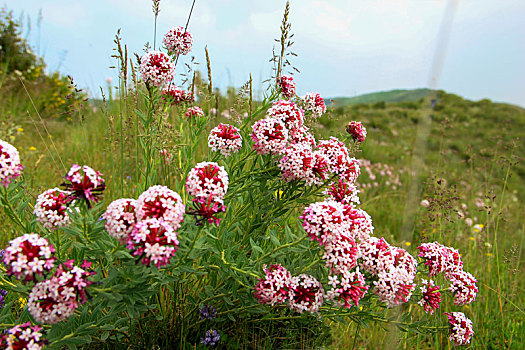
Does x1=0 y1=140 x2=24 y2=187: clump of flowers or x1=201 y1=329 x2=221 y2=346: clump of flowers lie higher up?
x1=0 y1=140 x2=24 y2=187: clump of flowers

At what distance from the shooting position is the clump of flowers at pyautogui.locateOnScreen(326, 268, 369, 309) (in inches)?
68.8

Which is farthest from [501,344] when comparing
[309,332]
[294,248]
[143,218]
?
[143,218]

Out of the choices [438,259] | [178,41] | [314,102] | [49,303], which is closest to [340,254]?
[438,259]

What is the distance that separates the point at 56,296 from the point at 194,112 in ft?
4.97

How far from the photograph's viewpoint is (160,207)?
1483 millimetres

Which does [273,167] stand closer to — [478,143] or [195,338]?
[195,338]

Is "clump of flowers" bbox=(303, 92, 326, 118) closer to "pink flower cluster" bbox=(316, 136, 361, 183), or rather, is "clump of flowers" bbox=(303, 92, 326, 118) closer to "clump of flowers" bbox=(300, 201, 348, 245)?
"pink flower cluster" bbox=(316, 136, 361, 183)

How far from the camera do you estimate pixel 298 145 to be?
6.23 ft

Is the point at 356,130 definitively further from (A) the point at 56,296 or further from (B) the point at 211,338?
(A) the point at 56,296

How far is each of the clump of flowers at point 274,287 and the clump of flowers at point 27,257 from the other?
88 cm

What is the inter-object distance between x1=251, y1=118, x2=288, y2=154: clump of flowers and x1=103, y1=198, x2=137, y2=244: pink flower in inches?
26.9

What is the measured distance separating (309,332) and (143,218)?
1.56m

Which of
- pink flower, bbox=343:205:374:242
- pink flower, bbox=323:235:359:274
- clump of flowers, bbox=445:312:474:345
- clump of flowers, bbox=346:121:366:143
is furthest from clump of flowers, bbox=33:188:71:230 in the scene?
clump of flowers, bbox=445:312:474:345

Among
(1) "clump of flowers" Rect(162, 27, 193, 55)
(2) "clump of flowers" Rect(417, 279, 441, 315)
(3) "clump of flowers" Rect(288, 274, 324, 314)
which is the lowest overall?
(2) "clump of flowers" Rect(417, 279, 441, 315)
